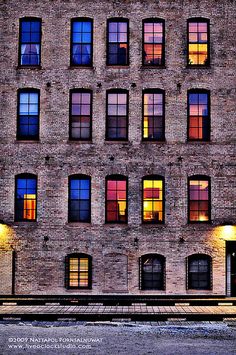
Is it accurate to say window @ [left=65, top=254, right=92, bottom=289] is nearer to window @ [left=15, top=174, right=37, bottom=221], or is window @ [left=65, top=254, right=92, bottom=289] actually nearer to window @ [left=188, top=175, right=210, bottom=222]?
window @ [left=15, top=174, right=37, bottom=221]

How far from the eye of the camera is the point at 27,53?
23.7 meters

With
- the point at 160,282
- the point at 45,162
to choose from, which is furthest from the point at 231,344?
the point at 45,162

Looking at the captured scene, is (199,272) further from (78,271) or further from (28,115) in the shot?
(28,115)

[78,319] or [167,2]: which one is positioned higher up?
[167,2]

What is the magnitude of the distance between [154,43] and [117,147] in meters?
4.50

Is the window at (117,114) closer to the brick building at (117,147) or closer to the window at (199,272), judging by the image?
the brick building at (117,147)

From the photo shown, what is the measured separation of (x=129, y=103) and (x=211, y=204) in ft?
16.9

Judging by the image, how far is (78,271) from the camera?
74.9 ft

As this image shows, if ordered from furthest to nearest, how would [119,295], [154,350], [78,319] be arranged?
[119,295], [78,319], [154,350]

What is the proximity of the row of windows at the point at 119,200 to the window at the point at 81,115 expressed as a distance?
1.69 meters

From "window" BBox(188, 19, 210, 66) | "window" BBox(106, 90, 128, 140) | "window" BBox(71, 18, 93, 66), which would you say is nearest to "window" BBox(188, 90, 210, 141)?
"window" BBox(188, 19, 210, 66)

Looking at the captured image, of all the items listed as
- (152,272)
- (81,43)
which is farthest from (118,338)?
(81,43)

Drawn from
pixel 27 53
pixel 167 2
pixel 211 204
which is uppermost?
pixel 167 2

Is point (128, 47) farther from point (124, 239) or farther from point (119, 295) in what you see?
point (119, 295)
